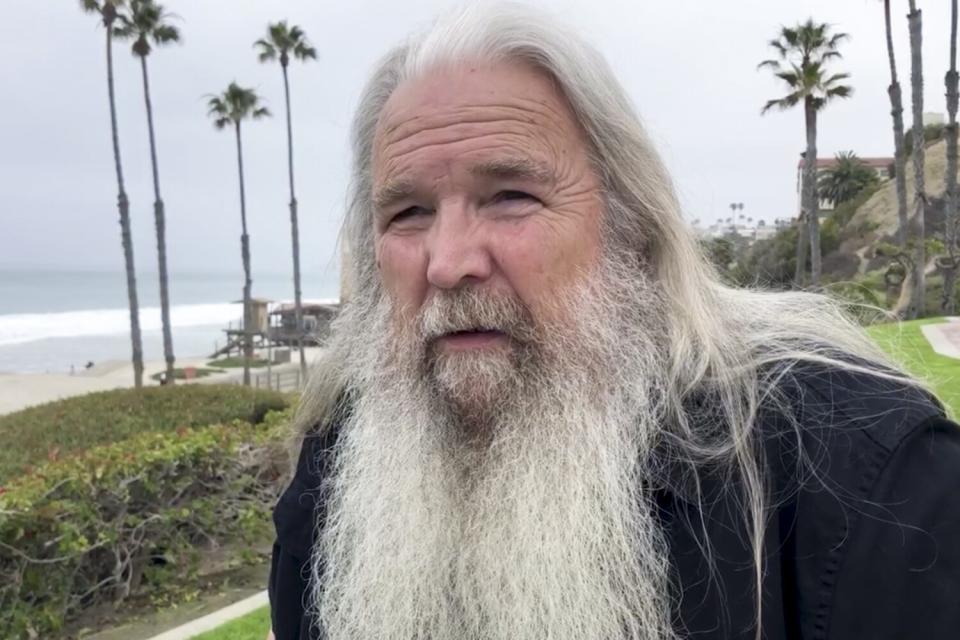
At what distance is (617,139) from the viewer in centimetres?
169

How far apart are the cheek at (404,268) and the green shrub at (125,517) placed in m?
4.45

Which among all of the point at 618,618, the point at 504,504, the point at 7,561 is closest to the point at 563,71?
the point at 504,504

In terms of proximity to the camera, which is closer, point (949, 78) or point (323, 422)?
point (323, 422)

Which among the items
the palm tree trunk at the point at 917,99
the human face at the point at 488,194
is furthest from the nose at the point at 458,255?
the palm tree trunk at the point at 917,99

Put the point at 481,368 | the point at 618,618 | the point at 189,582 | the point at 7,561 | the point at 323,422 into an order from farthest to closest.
A: the point at 189,582
the point at 7,561
the point at 323,422
the point at 481,368
the point at 618,618

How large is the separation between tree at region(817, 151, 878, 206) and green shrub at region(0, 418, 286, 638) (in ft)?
193

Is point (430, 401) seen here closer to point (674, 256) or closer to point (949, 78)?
point (674, 256)

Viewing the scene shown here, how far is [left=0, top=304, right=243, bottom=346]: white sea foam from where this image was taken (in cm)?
6206

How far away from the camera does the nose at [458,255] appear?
1524 millimetres

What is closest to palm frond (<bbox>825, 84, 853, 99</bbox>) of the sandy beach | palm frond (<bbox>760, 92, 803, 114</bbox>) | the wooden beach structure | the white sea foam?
palm frond (<bbox>760, 92, 803, 114</bbox>)

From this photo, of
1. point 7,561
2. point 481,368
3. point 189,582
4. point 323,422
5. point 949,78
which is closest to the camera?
point 481,368

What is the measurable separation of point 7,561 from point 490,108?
5.14m

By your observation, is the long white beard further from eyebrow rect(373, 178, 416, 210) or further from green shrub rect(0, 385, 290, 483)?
green shrub rect(0, 385, 290, 483)

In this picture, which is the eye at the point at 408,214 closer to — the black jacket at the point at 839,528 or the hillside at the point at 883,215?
the black jacket at the point at 839,528
